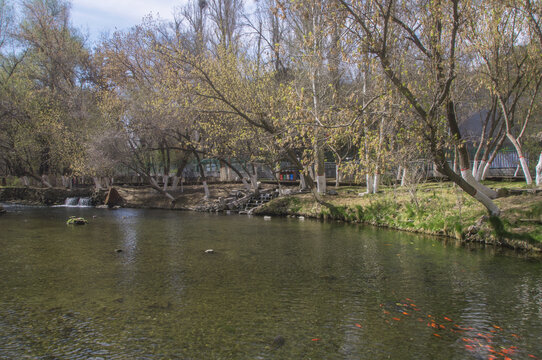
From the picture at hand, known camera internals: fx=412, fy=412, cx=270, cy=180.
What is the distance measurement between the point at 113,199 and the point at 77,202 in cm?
424

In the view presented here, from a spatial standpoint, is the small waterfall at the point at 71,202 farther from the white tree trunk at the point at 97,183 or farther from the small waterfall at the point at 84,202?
the white tree trunk at the point at 97,183

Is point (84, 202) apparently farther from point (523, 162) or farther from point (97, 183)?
point (523, 162)

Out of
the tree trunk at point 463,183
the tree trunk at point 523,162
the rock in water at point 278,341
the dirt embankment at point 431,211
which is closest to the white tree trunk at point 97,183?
the dirt embankment at point 431,211

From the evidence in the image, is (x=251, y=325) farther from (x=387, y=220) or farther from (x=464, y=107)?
(x=464, y=107)

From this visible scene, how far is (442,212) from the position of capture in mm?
17375

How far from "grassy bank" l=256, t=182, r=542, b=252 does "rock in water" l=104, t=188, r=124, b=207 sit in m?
17.6

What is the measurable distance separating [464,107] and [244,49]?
14906mm

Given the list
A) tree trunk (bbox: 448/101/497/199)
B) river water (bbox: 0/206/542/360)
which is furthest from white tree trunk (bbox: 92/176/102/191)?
tree trunk (bbox: 448/101/497/199)

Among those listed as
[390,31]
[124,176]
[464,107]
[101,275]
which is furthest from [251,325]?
[124,176]

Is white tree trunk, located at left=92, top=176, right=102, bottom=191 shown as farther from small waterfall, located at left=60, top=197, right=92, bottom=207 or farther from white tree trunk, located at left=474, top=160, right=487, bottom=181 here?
white tree trunk, located at left=474, top=160, right=487, bottom=181

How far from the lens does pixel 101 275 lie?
35.2 feet

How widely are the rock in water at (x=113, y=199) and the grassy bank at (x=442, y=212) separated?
57.6 feet

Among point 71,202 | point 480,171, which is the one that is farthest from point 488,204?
point 71,202

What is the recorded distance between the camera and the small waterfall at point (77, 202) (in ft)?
124
